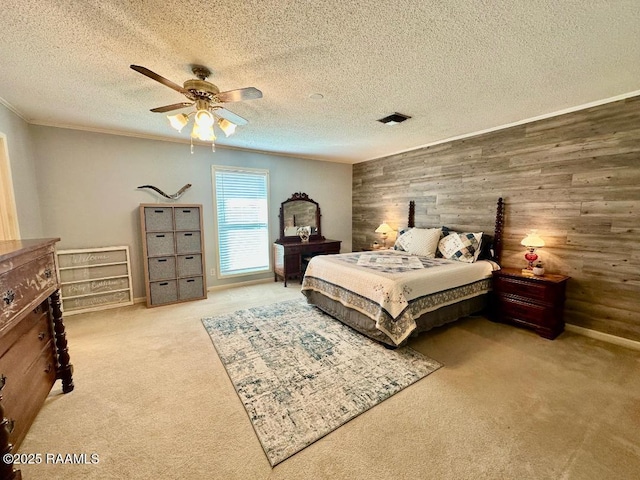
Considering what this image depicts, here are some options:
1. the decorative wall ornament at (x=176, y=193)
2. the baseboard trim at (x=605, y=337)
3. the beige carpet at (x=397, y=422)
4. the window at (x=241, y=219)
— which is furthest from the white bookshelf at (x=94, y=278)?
the baseboard trim at (x=605, y=337)

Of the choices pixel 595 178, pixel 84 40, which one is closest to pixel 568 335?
pixel 595 178

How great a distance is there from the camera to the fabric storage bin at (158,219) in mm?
3586

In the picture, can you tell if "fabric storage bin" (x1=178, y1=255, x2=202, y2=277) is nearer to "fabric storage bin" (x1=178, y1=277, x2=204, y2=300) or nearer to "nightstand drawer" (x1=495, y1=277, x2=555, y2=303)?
"fabric storage bin" (x1=178, y1=277, x2=204, y2=300)

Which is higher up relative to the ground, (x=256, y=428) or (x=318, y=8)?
(x=318, y=8)

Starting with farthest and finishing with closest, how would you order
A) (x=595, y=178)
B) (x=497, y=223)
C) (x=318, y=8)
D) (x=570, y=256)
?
(x=497, y=223)
(x=570, y=256)
(x=595, y=178)
(x=318, y=8)

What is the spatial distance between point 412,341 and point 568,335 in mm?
1700

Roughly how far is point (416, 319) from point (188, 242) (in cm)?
329

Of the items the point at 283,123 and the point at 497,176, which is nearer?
the point at 283,123

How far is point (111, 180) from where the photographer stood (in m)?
3.56

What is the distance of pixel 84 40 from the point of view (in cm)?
162

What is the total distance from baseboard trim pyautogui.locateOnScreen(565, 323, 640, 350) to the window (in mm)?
4342

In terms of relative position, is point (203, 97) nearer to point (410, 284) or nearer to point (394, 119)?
point (394, 119)

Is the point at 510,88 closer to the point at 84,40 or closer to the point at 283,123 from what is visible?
the point at 283,123

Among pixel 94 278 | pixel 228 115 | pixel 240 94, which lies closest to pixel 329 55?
pixel 240 94
